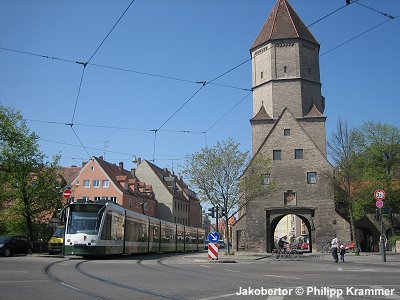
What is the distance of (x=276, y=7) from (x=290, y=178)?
23.6 metres

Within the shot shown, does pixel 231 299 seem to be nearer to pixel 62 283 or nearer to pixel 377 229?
pixel 62 283

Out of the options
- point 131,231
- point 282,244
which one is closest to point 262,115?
point 282,244

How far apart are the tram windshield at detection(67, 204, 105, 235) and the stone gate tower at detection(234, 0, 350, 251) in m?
22.5

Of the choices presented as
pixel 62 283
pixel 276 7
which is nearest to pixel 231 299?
pixel 62 283

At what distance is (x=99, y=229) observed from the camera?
23844 millimetres

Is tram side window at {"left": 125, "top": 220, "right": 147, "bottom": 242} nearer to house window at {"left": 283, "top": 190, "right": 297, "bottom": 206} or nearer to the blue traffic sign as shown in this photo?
the blue traffic sign

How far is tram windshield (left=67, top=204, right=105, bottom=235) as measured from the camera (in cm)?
2377

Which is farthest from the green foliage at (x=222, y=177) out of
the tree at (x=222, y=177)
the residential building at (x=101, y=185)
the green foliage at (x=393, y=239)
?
the residential building at (x=101, y=185)

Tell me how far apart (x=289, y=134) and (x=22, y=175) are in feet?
89.1

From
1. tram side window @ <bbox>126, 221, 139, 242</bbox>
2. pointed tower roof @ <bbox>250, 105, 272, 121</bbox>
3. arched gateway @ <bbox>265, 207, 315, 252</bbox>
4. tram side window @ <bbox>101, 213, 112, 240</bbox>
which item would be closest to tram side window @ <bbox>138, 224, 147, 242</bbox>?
tram side window @ <bbox>126, 221, 139, 242</bbox>

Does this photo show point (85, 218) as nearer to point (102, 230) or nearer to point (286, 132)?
point (102, 230)

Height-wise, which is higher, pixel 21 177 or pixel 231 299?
pixel 21 177

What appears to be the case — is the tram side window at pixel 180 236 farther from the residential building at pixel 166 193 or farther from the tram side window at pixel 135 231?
the residential building at pixel 166 193

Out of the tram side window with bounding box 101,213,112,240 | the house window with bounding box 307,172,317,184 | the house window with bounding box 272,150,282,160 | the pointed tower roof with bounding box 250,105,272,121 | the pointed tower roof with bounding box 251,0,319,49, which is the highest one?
the pointed tower roof with bounding box 251,0,319,49
